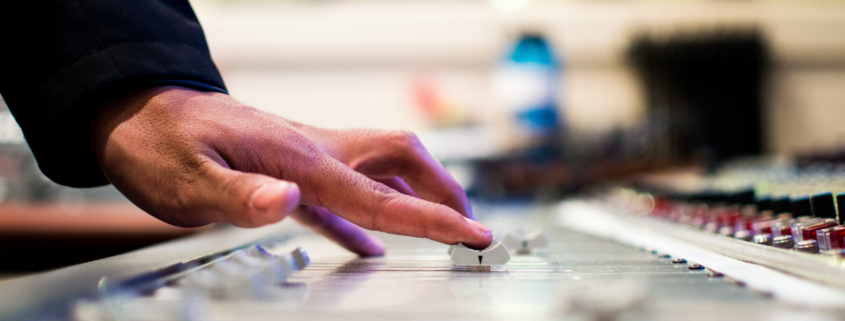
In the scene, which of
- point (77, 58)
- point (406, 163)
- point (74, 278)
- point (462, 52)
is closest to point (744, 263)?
point (406, 163)

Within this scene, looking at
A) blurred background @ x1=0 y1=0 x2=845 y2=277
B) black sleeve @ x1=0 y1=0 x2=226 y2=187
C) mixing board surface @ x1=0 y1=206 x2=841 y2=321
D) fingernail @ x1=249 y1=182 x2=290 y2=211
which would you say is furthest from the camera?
blurred background @ x1=0 y1=0 x2=845 y2=277

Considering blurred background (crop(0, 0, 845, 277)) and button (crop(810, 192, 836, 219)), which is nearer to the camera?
button (crop(810, 192, 836, 219))

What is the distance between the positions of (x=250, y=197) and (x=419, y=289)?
0.15 m

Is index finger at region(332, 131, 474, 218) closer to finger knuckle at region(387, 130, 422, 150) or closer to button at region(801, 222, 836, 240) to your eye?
finger knuckle at region(387, 130, 422, 150)

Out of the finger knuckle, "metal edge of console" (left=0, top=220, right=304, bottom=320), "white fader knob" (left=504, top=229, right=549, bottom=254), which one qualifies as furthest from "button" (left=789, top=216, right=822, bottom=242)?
"metal edge of console" (left=0, top=220, right=304, bottom=320)

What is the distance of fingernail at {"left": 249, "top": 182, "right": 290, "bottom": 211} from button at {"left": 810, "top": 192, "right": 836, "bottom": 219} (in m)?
0.49

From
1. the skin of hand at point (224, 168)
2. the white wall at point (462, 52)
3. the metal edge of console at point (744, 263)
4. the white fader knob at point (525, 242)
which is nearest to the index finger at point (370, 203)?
the skin of hand at point (224, 168)

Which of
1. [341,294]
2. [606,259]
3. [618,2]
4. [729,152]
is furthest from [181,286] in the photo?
[729,152]

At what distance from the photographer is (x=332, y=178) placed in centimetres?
53

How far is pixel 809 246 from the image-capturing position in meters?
0.43

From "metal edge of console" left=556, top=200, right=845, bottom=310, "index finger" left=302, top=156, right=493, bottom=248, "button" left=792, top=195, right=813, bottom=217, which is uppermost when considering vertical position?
"index finger" left=302, top=156, right=493, bottom=248

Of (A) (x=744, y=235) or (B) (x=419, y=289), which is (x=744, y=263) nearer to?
(A) (x=744, y=235)

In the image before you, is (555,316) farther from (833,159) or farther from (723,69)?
(723,69)

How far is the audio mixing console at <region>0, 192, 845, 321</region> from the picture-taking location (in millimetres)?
290
